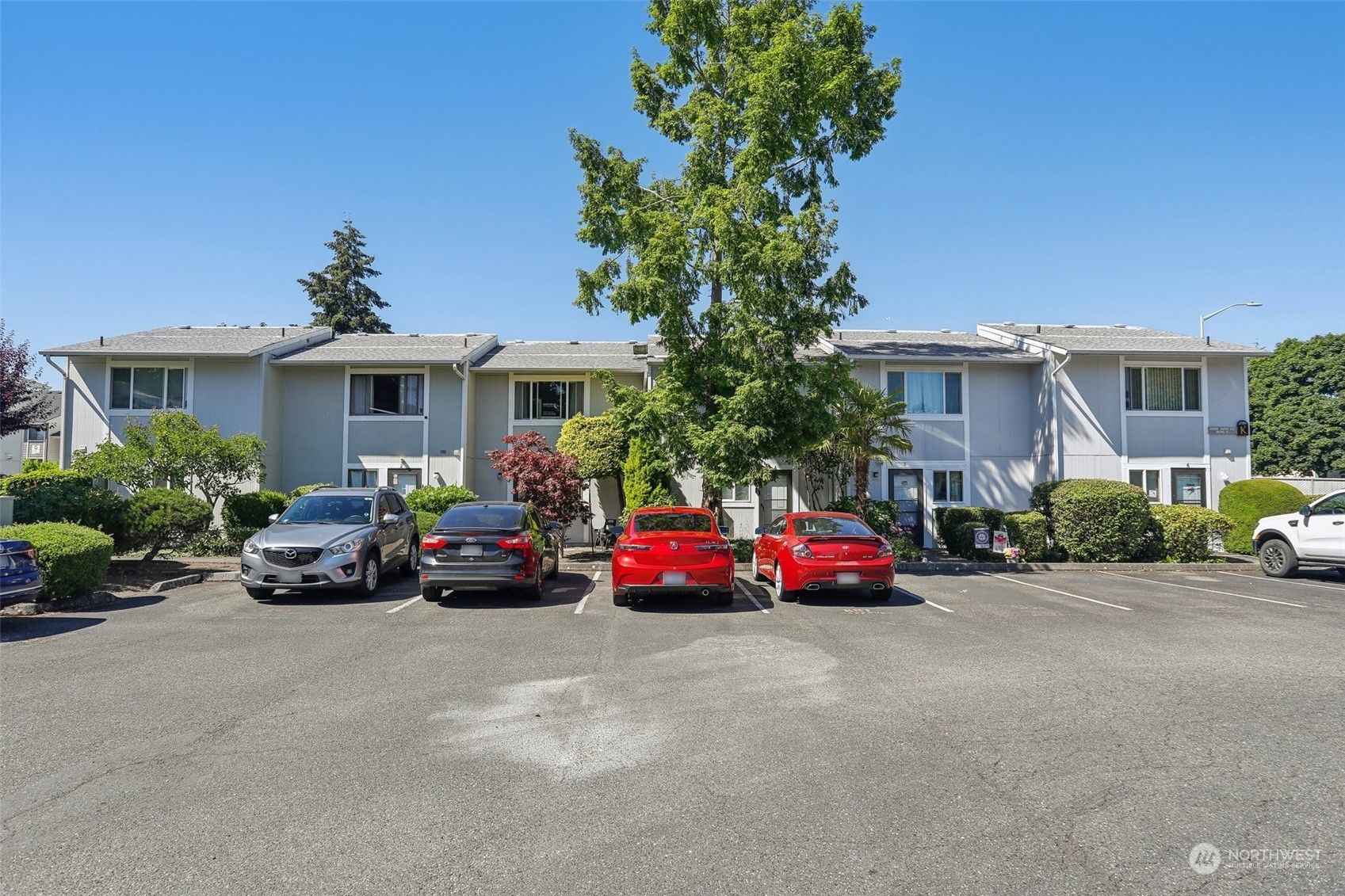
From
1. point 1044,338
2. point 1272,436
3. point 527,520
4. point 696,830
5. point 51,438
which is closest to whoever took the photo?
point 696,830

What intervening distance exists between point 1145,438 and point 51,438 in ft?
145

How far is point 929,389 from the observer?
22922mm

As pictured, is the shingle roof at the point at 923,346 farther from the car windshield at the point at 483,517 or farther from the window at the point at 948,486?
the car windshield at the point at 483,517

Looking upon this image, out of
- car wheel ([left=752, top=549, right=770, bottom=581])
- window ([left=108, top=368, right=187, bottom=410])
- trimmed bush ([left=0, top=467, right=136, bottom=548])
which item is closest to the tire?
trimmed bush ([left=0, top=467, right=136, bottom=548])

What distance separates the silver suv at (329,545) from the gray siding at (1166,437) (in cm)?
2041

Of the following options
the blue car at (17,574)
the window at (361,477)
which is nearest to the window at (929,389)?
the window at (361,477)

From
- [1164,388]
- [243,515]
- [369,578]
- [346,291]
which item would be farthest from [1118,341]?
[346,291]

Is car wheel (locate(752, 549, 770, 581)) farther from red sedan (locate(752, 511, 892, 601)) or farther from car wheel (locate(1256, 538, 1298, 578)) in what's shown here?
car wheel (locate(1256, 538, 1298, 578))

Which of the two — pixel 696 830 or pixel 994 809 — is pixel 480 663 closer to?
pixel 696 830

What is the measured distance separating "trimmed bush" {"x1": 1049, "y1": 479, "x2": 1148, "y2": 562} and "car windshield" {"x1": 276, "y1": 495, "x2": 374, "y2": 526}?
15765mm

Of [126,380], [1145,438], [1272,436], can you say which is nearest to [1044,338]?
[1145,438]

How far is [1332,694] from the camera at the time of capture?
22.2ft

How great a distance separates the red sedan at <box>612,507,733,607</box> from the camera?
36.3ft

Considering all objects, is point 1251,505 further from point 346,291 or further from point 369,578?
point 346,291
